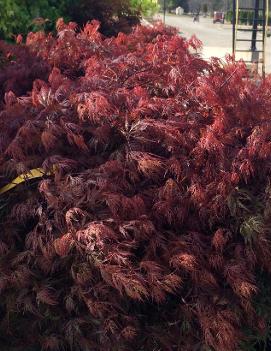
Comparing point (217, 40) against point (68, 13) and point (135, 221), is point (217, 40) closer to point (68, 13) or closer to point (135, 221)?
point (68, 13)

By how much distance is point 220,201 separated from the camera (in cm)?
262

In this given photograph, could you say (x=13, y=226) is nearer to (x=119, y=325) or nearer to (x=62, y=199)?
(x=62, y=199)

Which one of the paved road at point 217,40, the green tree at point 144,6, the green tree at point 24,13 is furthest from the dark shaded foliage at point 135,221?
the paved road at point 217,40

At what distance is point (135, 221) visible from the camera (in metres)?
2.51

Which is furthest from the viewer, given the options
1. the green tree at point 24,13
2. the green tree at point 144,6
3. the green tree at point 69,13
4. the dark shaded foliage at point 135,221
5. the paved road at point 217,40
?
the paved road at point 217,40

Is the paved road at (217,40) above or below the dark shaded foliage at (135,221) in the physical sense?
below

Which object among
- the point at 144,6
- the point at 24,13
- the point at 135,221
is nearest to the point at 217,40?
the point at 144,6

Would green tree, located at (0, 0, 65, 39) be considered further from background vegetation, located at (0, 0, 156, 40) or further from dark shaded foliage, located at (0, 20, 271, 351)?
dark shaded foliage, located at (0, 20, 271, 351)

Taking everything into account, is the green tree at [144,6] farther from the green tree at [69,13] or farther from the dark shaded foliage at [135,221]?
the dark shaded foliage at [135,221]

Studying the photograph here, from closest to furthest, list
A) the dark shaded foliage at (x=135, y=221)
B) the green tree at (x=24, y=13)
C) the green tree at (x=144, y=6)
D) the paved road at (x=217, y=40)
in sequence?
the dark shaded foliage at (x=135, y=221) → the green tree at (x=24, y=13) → the green tree at (x=144, y=6) → the paved road at (x=217, y=40)

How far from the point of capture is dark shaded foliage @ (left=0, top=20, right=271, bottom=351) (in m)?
2.49

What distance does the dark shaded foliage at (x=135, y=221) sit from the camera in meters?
2.49

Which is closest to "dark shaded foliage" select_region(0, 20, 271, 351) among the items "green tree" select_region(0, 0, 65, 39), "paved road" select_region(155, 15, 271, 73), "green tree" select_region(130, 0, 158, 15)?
"green tree" select_region(0, 0, 65, 39)

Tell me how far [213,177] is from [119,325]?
0.78 m
